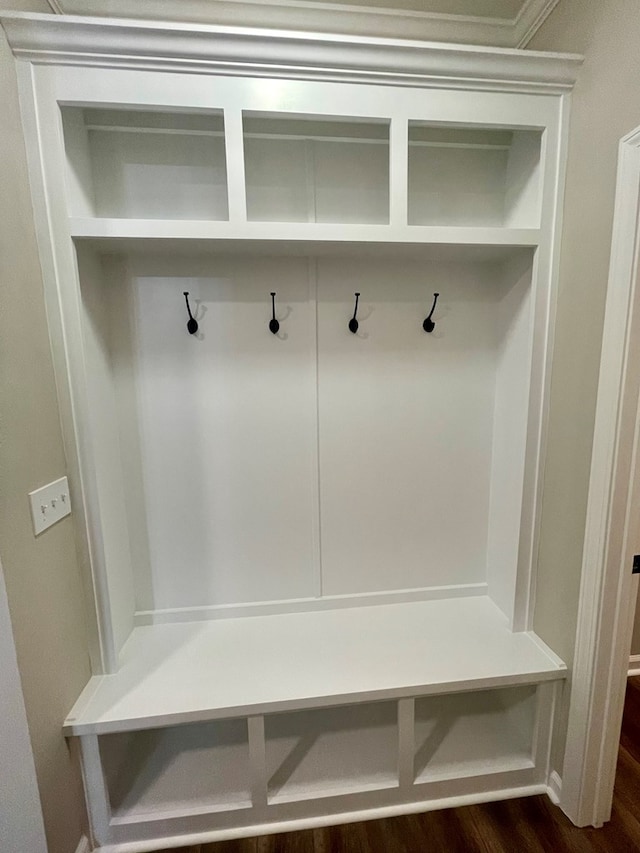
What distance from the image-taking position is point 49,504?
1197mm

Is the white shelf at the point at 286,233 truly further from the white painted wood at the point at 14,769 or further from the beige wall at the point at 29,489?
the white painted wood at the point at 14,769

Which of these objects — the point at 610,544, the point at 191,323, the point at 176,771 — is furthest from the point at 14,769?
the point at 610,544

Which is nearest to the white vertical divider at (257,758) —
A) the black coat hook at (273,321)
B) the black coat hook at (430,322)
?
the black coat hook at (273,321)

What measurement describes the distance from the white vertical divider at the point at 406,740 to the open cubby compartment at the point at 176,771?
55 cm

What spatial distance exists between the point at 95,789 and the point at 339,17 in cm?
271

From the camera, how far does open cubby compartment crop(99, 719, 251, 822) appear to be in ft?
4.58

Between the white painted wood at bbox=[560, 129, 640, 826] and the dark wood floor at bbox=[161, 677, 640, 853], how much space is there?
63 mm

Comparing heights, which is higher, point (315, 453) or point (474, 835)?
point (315, 453)

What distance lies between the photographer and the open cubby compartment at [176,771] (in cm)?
139

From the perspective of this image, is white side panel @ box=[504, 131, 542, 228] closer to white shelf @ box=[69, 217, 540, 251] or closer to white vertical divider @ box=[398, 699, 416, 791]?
white shelf @ box=[69, 217, 540, 251]

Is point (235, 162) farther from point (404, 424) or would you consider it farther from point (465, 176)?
point (404, 424)

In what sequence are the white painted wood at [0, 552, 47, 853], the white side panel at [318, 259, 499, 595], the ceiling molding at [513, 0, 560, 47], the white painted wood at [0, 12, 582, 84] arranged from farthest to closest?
the white side panel at [318, 259, 499, 595], the ceiling molding at [513, 0, 560, 47], the white painted wood at [0, 12, 582, 84], the white painted wood at [0, 552, 47, 853]

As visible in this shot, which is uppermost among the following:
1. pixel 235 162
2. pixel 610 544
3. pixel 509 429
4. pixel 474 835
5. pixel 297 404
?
pixel 235 162

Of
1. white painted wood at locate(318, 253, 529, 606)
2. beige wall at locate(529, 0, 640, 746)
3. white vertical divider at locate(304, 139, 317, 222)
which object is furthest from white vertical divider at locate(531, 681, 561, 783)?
white vertical divider at locate(304, 139, 317, 222)
